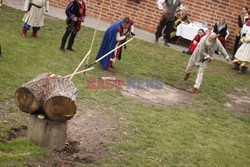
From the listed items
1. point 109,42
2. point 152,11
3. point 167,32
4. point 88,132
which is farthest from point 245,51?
point 88,132

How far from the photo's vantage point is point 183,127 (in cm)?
770

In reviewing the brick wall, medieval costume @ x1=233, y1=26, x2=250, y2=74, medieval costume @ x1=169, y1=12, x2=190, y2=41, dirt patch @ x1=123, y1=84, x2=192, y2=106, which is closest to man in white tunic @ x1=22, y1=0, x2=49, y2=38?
dirt patch @ x1=123, y1=84, x2=192, y2=106

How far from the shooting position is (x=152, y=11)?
1505cm

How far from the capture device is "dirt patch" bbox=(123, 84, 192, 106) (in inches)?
353

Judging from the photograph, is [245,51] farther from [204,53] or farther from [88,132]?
[88,132]

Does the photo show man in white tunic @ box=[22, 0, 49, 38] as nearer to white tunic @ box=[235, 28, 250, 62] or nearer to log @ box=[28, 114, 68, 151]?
white tunic @ box=[235, 28, 250, 62]

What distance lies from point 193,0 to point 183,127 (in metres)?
7.85

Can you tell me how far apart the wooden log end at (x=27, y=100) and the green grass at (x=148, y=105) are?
1.67 ft

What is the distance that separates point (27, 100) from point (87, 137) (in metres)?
1.23

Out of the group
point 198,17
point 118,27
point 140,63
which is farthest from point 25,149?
point 198,17

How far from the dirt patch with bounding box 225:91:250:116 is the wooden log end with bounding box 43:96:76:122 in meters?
4.71

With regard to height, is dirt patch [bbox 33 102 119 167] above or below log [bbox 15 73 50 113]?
below

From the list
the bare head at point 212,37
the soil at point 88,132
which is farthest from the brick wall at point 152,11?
the soil at point 88,132

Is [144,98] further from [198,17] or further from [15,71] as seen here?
[198,17]
